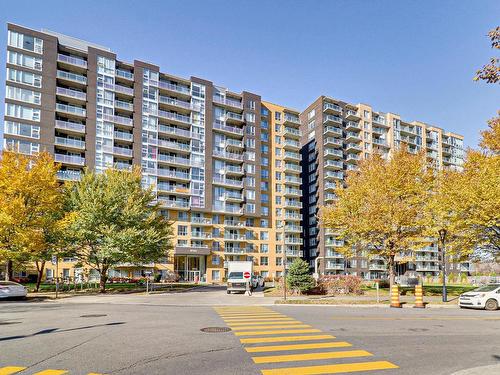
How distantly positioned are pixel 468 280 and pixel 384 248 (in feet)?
137

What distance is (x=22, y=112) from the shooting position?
197 feet

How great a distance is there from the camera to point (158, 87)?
72062mm

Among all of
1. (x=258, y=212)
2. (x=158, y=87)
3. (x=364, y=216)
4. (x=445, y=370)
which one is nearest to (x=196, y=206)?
(x=258, y=212)

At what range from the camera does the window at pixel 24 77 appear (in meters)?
60.1

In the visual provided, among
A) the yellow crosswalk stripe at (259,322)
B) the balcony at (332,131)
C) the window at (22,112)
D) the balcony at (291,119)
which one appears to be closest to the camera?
the yellow crosswalk stripe at (259,322)

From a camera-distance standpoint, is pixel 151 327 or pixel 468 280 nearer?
pixel 151 327

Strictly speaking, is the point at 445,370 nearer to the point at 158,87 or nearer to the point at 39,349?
the point at 39,349

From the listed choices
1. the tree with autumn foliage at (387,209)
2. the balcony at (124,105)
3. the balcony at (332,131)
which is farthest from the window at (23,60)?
the balcony at (332,131)

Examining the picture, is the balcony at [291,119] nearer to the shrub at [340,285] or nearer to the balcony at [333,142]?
the balcony at [333,142]

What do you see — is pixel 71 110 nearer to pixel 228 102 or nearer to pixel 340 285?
pixel 228 102

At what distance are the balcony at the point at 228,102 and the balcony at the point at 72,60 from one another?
23925mm

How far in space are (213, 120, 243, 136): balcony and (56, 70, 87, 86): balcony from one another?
2393 centimetres

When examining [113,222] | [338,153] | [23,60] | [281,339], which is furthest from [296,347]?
[338,153]

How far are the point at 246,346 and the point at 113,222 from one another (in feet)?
93.2
